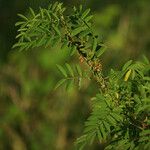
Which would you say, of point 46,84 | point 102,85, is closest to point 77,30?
point 102,85

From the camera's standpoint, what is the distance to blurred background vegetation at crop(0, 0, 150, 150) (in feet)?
14.7

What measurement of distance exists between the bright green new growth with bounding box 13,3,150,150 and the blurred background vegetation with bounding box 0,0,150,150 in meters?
2.70

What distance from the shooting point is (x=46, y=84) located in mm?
4773

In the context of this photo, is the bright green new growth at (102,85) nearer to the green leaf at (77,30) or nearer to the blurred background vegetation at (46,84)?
the green leaf at (77,30)

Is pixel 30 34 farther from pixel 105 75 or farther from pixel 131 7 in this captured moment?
pixel 131 7

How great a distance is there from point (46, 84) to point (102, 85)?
10.7 feet

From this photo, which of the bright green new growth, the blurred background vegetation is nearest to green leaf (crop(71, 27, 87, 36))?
the bright green new growth

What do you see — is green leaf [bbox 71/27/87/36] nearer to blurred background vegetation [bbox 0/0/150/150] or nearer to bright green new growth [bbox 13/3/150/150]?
bright green new growth [bbox 13/3/150/150]

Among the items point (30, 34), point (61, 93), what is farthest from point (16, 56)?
point (30, 34)

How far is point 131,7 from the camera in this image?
558 cm

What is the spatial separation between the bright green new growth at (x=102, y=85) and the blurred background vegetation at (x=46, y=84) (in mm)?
2705

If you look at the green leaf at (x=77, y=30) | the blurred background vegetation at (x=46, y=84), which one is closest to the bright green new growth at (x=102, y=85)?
the green leaf at (x=77, y=30)

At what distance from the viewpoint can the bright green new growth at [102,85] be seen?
1443 millimetres

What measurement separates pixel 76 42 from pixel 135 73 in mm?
195
